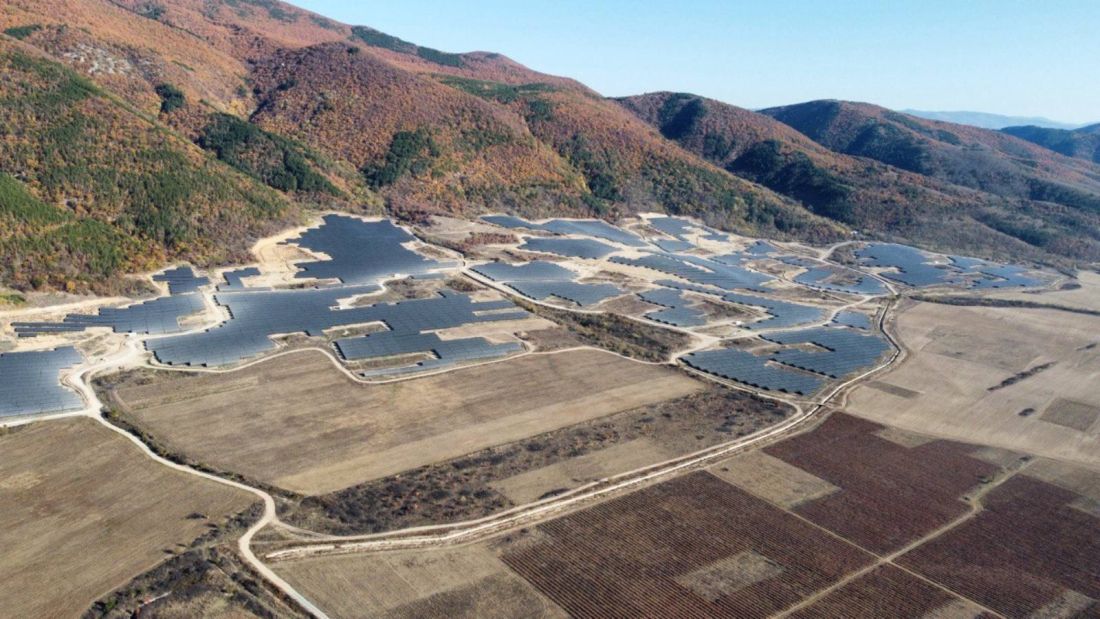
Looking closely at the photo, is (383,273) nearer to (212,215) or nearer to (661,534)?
(212,215)

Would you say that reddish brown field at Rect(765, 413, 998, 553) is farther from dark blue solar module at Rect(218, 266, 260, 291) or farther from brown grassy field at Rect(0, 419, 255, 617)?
dark blue solar module at Rect(218, 266, 260, 291)

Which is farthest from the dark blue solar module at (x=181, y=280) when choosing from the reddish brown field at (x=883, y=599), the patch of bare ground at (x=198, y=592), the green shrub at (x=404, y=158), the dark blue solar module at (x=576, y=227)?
the reddish brown field at (x=883, y=599)

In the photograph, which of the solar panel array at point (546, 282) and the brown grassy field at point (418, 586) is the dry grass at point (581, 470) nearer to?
the brown grassy field at point (418, 586)

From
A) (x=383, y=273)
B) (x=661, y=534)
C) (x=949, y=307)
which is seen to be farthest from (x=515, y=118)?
(x=661, y=534)

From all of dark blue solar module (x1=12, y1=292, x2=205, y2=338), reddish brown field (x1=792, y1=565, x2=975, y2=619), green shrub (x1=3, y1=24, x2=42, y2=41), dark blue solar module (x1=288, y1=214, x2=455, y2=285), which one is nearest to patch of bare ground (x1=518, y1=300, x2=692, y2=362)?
dark blue solar module (x1=288, y1=214, x2=455, y2=285)

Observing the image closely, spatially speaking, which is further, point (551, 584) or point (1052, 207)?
point (1052, 207)
